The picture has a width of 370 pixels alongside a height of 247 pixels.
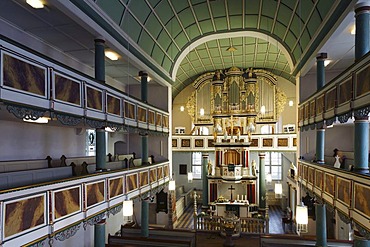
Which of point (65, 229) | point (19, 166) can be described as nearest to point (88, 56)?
point (19, 166)

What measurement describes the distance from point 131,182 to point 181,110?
12092 mm

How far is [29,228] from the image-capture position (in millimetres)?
4852

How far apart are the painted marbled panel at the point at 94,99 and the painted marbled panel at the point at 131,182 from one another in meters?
2.71

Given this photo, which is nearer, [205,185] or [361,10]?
[361,10]

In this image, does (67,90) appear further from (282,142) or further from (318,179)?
(282,142)

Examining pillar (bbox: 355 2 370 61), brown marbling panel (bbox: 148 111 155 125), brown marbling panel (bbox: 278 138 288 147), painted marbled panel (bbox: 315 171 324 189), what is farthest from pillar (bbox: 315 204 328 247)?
brown marbling panel (bbox: 278 138 288 147)

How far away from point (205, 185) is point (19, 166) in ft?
41.5

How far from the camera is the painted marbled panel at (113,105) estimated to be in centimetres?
784

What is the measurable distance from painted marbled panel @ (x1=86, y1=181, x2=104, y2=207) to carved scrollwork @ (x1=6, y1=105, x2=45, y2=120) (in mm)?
2350

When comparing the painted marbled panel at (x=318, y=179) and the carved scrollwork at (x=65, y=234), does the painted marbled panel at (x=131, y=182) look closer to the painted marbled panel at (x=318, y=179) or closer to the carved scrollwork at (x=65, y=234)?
the carved scrollwork at (x=65, y=234)

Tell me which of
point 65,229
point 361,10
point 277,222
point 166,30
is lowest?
point 277,222

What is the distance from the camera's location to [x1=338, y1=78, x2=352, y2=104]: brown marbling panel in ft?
19.8

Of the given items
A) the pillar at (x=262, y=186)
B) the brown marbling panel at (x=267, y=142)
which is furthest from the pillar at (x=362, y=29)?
the pillar at (x=262, y=186)

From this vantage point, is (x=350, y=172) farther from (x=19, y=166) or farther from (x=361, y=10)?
(x=19, y=166)
